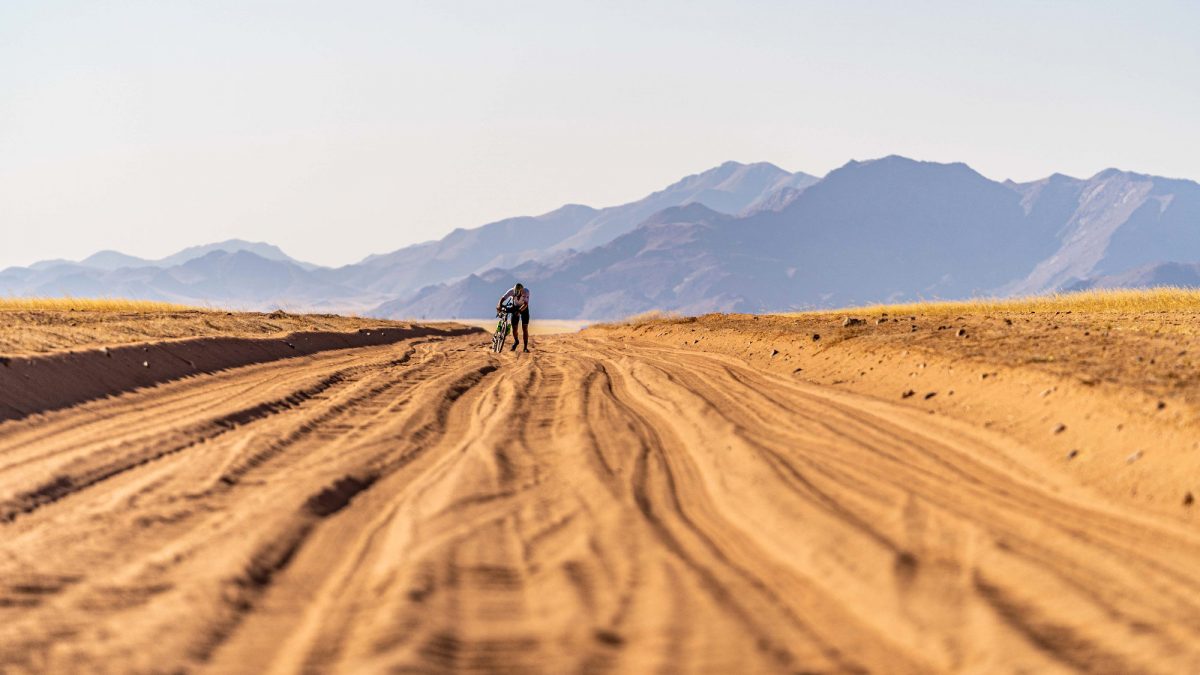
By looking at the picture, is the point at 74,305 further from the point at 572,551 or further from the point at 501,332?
the point at 572,551

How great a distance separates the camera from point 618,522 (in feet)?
23.2

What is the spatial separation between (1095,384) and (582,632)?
26.2 feet

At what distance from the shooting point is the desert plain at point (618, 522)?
190 inches

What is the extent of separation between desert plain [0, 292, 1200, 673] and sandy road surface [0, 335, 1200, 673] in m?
0.03

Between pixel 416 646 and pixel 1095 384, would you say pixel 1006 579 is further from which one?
pixel 1095 384

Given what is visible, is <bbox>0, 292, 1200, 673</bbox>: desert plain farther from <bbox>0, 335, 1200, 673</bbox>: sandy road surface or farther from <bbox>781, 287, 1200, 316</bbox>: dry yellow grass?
<bbox>781, 287, 1200, 316</bbox>: dry yellow grass

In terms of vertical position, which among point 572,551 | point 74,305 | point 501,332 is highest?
point 74,305

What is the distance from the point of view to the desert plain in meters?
4.82

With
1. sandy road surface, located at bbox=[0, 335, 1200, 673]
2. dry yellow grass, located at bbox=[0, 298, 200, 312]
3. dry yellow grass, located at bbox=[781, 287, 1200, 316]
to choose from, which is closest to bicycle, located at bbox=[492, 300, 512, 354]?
dry yellow grass, located at bbox=[781, 287, 1200, 316]

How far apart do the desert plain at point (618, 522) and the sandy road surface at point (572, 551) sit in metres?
0.03

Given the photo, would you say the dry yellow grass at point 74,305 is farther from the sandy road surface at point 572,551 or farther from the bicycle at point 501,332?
the sandy road surface at point 572,551

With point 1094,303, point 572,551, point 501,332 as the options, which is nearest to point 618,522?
point 572,551

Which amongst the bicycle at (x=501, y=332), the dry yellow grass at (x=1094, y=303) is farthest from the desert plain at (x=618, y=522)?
the dry yellow grass at (x=1094, y=303)

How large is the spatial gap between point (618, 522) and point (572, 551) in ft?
2.48
